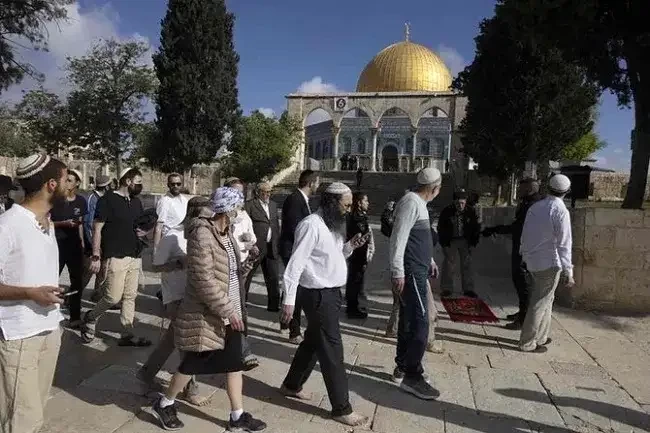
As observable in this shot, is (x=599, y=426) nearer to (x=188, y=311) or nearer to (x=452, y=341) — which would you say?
(x=452, y=341)

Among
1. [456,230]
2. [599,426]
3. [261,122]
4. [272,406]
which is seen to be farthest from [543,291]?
[261,122]

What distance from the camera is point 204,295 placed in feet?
10.3

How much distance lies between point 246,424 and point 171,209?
9.44 feet

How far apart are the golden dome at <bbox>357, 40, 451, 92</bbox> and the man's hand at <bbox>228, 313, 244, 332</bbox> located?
1856 inches

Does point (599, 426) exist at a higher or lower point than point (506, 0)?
lower

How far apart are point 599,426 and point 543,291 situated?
1656 mm

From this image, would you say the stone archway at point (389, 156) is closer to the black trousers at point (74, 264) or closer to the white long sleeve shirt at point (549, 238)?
the white long sleeve shirt at point (549, 238)

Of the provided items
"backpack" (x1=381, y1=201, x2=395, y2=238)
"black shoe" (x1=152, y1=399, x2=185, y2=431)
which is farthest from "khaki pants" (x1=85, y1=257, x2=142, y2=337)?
"backpack" (x1=381, y1=201, x2=395, y2=238)

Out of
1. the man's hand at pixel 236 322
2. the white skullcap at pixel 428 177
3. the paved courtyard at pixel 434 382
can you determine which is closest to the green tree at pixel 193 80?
the paved courtyard at pixel 434 382

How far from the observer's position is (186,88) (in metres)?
25.5

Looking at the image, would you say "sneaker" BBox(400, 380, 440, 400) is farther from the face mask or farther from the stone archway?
the stone archway

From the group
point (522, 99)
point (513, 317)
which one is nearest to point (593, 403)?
point (513, 317)

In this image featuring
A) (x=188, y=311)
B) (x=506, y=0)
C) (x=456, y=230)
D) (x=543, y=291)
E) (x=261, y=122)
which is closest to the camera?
(x=188, y=311)

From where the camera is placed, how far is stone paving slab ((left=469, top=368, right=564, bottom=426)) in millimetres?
3971
